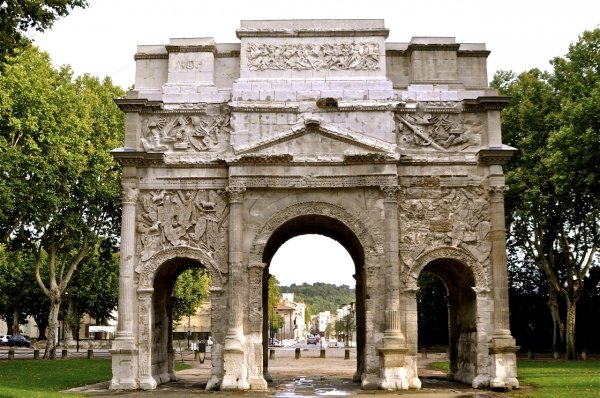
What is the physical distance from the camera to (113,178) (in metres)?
35.9

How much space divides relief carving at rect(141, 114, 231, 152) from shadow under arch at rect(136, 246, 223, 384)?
335cm

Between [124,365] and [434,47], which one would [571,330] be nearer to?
[434,47]

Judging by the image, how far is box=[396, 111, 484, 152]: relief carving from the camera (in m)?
23.0

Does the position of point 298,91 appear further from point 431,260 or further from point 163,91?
point 431,260

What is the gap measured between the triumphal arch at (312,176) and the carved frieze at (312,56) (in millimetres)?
46

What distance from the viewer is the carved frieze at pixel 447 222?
73.9 ft

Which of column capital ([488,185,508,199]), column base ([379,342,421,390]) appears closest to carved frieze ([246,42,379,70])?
column capital ([488,185,508,199])

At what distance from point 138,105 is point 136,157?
172 cm

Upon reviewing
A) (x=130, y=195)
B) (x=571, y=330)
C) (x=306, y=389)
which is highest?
(x=130, y=195)

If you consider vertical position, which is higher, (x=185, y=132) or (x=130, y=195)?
(x=185, y=132)

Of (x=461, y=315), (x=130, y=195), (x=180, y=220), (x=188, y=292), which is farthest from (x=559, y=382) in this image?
(x=188, y=292)

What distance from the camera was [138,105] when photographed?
23.0m

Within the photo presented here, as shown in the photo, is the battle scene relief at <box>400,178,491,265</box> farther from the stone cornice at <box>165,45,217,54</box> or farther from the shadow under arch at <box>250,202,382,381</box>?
the stone cornice at <box>165,45,217,54</box>

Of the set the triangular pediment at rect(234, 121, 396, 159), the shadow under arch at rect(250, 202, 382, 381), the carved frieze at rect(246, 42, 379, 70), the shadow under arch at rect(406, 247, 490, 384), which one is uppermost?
the carved frieze at rect(246, 42, 379, 70)
